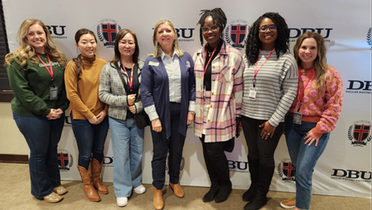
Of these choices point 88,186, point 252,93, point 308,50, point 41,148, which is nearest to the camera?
point 308,50

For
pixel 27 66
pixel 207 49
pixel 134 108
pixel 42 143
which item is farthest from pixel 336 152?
pixel 27 66

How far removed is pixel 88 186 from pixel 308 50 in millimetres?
2534

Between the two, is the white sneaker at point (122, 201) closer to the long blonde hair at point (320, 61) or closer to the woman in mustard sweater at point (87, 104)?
the woman in mustard sweater at point (87, 104)

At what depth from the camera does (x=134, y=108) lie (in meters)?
2.08

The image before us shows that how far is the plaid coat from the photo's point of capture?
1.89m

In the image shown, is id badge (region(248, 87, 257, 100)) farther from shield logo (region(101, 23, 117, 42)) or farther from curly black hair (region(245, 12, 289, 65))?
shield logo (region(101, 23, 117, 42))

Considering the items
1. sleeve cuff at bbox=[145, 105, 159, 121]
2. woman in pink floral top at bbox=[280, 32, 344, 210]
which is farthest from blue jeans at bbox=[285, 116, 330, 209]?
sleeve cuff at bbox=[145, 105, 159, 121]

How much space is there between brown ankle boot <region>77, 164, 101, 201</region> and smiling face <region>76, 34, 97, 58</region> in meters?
1.20

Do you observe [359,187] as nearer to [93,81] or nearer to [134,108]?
[134,108]

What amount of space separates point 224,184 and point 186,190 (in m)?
0.48

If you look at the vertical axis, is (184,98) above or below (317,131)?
above

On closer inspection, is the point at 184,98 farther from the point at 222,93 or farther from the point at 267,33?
the point at 267,33

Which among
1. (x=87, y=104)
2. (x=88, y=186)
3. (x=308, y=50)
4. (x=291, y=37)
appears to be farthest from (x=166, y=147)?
(x=291, y=37)

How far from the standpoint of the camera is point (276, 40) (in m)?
1.84
